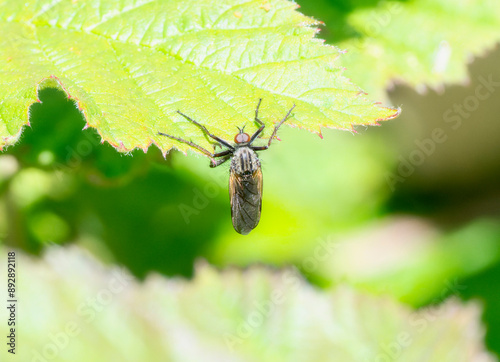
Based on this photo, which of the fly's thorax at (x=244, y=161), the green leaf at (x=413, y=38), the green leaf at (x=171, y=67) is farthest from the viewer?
the green leaf at (x=413, y=38)

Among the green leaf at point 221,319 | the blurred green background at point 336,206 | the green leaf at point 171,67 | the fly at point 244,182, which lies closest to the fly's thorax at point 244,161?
the fly at point 244,182

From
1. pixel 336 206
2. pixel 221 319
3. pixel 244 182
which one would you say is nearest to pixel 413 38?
pixel 336 206

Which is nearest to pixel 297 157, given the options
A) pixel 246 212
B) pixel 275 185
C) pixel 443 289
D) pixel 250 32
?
pixel 275 185

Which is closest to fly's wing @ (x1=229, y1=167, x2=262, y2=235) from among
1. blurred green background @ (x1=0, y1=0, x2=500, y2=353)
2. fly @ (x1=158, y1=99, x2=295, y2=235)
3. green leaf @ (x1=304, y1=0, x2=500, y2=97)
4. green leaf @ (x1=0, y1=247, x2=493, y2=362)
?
fly @ (x1=158, y1=99, x2=295, y2=235)

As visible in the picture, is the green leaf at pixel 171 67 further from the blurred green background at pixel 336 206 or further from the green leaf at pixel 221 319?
the green leaf at pixel 221 319

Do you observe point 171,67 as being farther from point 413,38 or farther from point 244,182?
point 413,38

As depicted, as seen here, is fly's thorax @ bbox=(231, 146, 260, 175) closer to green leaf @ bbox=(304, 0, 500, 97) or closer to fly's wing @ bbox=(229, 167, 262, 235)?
fly's wing @ bbox=(229, 167, 262, 235)
